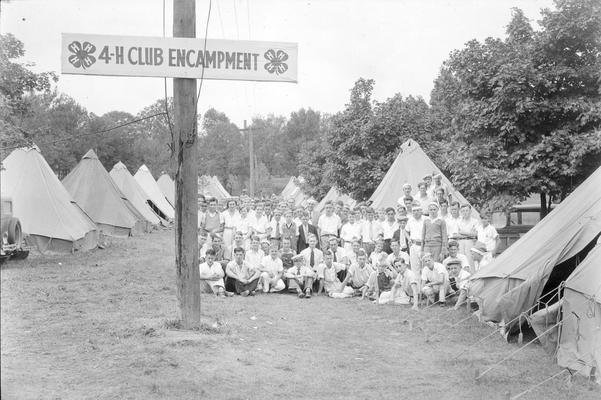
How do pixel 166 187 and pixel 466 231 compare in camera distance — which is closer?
pixel 466 231

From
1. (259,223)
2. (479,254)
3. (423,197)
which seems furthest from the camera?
(259,223)

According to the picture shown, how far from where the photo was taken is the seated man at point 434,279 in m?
9.57

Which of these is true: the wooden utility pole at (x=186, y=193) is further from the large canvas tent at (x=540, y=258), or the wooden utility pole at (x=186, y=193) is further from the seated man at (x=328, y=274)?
the seated man at (x=328, y=274)

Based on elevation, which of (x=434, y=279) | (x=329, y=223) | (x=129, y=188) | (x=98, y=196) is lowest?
(x=434, y=279)

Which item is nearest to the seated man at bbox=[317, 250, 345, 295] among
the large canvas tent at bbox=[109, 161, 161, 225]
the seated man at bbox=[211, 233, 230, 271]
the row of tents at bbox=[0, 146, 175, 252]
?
the seated man at bbox=[211, 233, 230, 271]

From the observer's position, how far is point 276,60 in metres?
6.54

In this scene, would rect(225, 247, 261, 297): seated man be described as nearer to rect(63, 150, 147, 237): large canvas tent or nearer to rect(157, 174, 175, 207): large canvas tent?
rect(63, 150, 147, 237): large canvas tent

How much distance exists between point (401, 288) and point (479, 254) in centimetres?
133

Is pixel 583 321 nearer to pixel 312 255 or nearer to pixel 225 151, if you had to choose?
pixel 312 255

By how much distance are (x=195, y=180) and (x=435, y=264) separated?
4.36 m

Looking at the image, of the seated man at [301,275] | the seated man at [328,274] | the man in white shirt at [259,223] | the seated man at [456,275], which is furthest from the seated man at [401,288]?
the man in white shirt at [259,223]

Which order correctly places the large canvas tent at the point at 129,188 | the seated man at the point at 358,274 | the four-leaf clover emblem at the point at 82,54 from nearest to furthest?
1. the four-leaf clover emblem at the point at 82,54
2. the seated man at the point at 358,274
3. the large canvas tent at the point at 129,188

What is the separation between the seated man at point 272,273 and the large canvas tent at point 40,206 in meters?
5.84

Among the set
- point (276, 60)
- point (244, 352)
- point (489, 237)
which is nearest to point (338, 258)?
point (489, 237)
